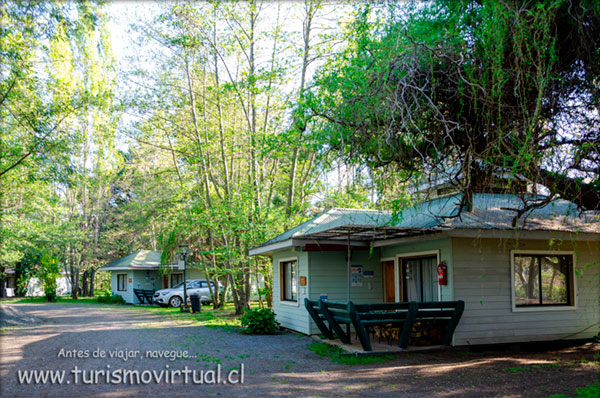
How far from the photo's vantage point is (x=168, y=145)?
21328 mm

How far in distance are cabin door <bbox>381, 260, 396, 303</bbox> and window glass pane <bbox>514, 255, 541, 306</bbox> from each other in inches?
116

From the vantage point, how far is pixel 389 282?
40.6 feet

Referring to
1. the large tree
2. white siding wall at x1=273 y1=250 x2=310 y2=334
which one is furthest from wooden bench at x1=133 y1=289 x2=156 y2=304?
the large tree

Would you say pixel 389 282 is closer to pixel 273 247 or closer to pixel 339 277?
pixel 339 277

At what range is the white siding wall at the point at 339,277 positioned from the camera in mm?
12016

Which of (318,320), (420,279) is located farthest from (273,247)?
(420,279)

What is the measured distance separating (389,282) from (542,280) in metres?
3.53

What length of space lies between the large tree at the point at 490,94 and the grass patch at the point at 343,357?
3.42 m

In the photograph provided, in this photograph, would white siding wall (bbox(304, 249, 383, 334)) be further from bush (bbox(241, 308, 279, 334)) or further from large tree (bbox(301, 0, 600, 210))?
large tree (bbox(301, 0, 600, 210))

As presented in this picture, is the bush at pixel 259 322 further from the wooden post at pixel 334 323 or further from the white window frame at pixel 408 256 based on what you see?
the white window frame at pixel 408 256

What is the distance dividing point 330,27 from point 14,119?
1038cm

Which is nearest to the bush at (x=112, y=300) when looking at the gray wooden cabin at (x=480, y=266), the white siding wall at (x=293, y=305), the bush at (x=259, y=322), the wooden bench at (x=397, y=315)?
the white siding wall at (x=293, y=305)

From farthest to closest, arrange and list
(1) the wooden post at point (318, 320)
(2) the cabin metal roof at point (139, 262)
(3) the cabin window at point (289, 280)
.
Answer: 1. (2) the cabin metal roof at point (139, 262)
2. (3) the cabin window at point (289, 280)
3. (1) the wooden post at point (318, 320)

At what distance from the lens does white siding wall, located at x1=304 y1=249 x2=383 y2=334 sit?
12.0 metres
